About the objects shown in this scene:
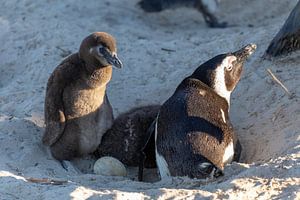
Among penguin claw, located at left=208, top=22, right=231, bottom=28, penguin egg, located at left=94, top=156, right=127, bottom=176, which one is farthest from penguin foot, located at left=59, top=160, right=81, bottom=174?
penguin claw, located at left=208, top=22, right=231, bottom=28

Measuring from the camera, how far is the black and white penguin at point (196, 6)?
721cm

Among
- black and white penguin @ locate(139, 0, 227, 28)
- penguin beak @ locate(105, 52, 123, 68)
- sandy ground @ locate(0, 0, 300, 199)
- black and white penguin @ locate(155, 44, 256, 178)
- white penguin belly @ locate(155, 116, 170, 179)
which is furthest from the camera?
black and white penguin @ locate(139, 0, 227, 28)

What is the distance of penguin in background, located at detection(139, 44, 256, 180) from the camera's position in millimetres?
3787

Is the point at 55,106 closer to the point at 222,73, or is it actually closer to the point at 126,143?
the point at 126,143

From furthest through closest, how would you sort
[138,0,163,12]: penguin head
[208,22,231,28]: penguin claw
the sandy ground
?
1. [138,0,163,12]: penguin head
2. [208,22,231,28]: penguin claw
3. the sandy ground

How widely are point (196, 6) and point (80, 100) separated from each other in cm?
339

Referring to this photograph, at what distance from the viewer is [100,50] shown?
13.8ft

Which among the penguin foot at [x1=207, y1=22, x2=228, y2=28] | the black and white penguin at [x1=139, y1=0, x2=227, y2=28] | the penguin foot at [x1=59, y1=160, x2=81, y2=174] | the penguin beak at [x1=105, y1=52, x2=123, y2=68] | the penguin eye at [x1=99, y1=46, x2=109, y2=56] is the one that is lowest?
the penguin foot at [x1=59, y1=160, x2=81, y2=174]

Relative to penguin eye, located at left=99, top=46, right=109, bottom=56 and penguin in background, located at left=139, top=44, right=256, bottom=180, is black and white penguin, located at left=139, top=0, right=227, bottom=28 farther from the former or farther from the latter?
penguin eye, located at left=99, top=46, right=109, bottom=56

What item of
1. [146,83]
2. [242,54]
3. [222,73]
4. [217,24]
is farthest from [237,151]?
[217,24]

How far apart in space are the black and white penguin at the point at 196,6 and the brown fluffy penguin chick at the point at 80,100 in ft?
9.53

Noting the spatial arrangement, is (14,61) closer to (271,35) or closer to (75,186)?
(271,35)

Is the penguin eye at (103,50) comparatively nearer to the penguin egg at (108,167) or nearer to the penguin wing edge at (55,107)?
the penguin wing edge at (55,107)

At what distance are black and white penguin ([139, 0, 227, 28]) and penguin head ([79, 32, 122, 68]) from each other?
299 cm
